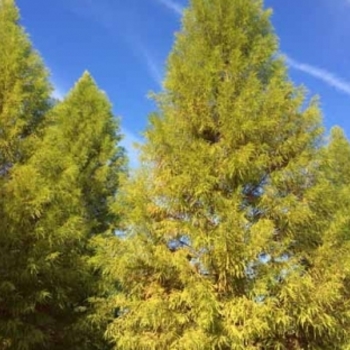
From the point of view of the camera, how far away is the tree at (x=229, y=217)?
8594mm

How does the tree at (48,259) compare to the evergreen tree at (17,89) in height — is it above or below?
below

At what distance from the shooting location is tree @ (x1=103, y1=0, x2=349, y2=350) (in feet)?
28.2

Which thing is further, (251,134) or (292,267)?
(251,134)

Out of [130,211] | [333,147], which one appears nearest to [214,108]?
[130,211]

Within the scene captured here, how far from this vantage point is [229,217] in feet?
29.1

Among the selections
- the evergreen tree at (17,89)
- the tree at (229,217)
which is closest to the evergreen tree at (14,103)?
the evergreen tree at (17,89)

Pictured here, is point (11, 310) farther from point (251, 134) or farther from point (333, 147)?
point (333, 147)

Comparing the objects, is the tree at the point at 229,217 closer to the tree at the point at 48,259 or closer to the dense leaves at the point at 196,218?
the dense leaves at the point at 196,218

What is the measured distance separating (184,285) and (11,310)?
11.9 ft

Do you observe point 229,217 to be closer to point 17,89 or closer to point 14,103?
point 14,103

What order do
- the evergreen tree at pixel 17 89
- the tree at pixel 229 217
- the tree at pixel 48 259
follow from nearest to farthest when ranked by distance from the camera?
the tree at pixel 229 217
the tree at pixel 48 259
the evergreen tree at pixel 17 89

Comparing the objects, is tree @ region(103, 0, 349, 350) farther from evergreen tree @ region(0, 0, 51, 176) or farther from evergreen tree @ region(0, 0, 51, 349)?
evergreen tree @ region(0, 0, 51, 176)

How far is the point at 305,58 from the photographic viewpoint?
14031 mm

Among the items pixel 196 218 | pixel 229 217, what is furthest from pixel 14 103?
pixel 229 217
